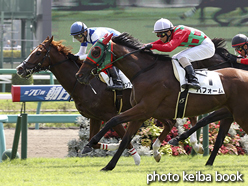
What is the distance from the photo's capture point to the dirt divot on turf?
832cm

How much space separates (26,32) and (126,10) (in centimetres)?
540

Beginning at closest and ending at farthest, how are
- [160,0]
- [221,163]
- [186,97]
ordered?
[186,97] → [221,163] → [160,0]

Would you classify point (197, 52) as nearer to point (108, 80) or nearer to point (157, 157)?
point (108, 80)

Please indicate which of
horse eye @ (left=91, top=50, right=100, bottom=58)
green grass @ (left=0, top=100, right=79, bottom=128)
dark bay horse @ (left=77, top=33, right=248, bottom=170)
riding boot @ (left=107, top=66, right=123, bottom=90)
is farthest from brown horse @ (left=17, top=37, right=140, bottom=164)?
green grass @ (left=0, top=100, right=79, bottom=128)

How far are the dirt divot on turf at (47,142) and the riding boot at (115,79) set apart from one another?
2051mm

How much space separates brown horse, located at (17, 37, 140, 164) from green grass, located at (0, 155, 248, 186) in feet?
2.20

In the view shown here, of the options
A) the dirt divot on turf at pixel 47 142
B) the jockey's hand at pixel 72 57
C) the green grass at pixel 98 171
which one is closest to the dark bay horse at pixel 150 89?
the green grass at pixel 98 171

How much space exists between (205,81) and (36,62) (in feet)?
8.37

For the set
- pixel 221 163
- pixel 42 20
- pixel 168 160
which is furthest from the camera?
pixel 42 20

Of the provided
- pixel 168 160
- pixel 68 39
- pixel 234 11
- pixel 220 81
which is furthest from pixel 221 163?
pixel 234 11

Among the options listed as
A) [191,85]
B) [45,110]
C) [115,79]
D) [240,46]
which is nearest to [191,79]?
[191,85]

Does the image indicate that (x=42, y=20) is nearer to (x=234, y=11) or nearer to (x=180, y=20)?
(x=180, y=20)

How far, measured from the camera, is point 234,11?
24.2m

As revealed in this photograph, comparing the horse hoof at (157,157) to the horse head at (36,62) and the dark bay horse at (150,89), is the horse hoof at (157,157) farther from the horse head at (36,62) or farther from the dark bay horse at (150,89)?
the horse head at (36,62)
